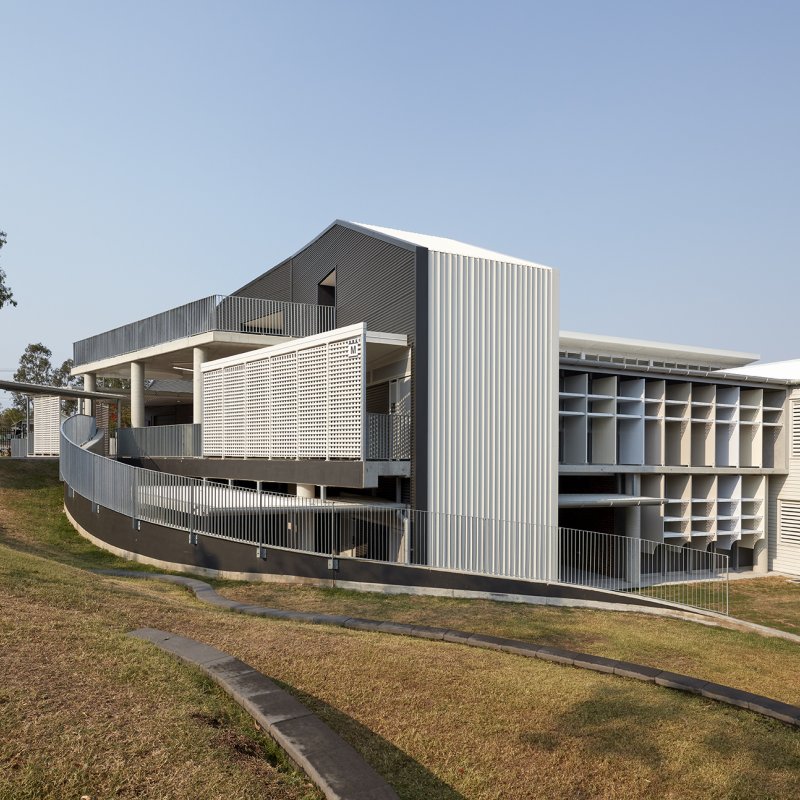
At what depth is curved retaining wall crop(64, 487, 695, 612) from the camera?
609 inches

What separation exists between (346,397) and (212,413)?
6996 mm

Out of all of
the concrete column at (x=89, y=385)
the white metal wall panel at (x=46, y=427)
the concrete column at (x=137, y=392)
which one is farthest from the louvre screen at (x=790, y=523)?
the white metal wall panel at (x=46, y=427)

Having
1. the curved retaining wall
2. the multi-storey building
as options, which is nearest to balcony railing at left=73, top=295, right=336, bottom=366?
the multi-storey building

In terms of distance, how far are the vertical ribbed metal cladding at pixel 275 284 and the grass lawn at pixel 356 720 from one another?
60.8ft

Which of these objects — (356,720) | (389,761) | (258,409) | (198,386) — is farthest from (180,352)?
(389,761)

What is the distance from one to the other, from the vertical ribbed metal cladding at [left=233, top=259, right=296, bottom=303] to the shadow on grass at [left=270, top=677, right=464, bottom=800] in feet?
66.4

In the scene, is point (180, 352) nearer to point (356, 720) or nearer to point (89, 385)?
point (89, 385)

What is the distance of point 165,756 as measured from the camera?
4441 millimetres

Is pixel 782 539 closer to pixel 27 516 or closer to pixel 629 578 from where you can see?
pixel 629 578

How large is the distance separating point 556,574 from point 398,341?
712 centimetres

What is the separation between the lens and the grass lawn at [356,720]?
4402 mm

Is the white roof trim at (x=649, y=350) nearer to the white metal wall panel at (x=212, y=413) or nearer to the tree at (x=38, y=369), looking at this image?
the white metal wall panel at (x=212, y=413)

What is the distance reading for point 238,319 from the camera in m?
23.3

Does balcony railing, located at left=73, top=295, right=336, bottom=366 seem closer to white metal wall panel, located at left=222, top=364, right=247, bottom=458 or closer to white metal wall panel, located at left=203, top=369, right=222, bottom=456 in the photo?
white metal wall panel, located at left=203, top=369, right=222, bottom=456
